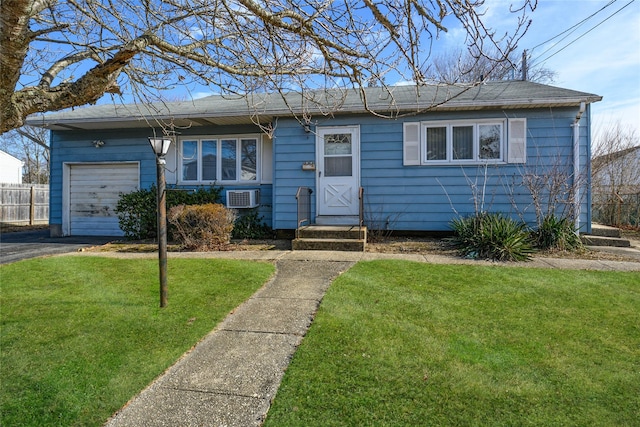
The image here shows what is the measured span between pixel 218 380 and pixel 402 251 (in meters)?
5.25

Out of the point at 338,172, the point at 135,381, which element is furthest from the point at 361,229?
the point at 135,381

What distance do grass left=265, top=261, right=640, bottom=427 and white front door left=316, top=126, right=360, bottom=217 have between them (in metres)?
4.43

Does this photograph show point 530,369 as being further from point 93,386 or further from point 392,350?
point 93,386

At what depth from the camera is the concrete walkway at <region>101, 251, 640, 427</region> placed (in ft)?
7.92

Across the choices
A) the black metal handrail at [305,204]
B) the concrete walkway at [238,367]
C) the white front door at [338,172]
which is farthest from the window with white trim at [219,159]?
the concrete walkway at [238,367]

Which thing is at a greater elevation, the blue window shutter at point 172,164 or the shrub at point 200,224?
the blue window shutter at point 172,164

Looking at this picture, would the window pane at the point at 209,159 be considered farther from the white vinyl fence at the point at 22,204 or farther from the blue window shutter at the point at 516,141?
the white vinyl fence at the point at 22,204

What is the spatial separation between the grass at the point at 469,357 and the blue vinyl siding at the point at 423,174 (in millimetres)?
4003

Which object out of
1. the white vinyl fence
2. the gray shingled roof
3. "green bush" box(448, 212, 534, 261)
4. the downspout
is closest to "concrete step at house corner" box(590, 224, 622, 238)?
the downspout

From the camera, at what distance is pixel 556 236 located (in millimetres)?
7562

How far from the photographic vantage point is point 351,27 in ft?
12.6

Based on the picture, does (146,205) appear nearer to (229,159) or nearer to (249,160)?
(229,159)

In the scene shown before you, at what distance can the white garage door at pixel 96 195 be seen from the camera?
10875 mm

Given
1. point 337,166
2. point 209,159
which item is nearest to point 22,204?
point 209,159
